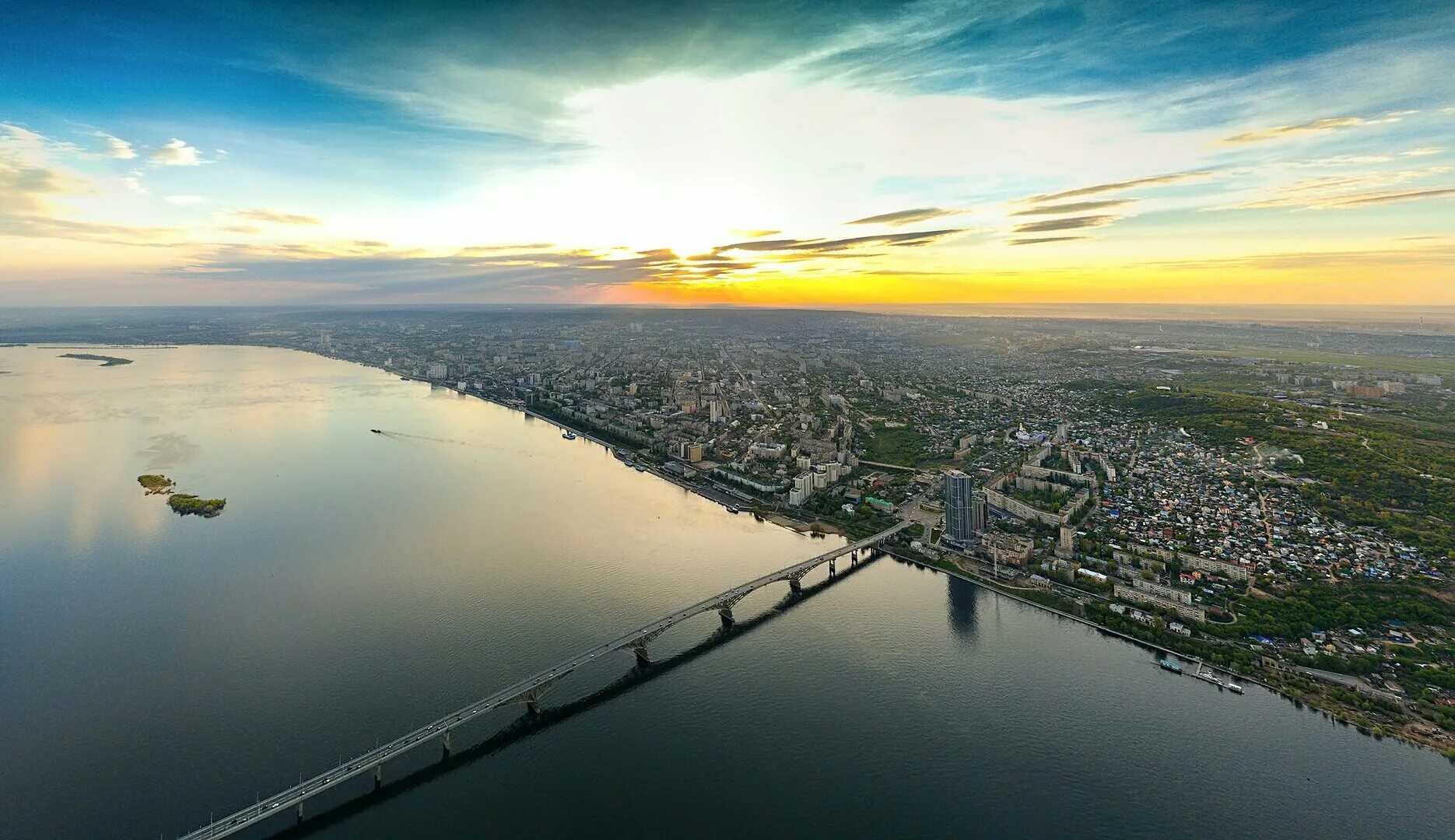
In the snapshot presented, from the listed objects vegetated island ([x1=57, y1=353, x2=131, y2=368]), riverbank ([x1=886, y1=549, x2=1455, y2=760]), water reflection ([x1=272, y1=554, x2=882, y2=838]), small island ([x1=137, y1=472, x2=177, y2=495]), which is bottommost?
riverbank ([x1=886, y1=549, x2=1455, y2=760])

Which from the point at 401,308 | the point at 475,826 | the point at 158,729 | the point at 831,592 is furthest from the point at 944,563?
the point at 401,308

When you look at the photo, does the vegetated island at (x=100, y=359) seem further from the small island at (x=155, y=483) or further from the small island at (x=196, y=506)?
the small island at (x=196, y=506)

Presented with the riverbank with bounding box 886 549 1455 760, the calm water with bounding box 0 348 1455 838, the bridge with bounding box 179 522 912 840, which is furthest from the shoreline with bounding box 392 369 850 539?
the riverbank with bounding box 886 549 1455 760

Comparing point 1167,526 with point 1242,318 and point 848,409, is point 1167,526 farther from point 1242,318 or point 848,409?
point 1242,318

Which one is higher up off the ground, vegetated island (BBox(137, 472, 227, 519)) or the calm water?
vegetated island (BBox(137, 472, 227, 519))

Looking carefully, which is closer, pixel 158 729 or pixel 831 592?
pixel 158 729

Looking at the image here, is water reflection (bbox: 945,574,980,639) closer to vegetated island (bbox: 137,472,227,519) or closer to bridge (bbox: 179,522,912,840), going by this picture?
bridge (bbox: 179,522,912,840)

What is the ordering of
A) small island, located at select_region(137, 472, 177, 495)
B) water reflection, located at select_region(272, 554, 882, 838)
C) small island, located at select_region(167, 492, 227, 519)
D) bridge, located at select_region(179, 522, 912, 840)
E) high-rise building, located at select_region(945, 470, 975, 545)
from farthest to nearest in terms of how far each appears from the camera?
small island, located at select_region(137, 472, 177, 495) → small island, located at select_region(167, 492, 227, 519) → high-rise building, located at select_region(945, 470, 975, 545) → water reflection, located at select_region(272, 554, 882, 838) → bridge, located at select_region(179, 522, 912, 840)

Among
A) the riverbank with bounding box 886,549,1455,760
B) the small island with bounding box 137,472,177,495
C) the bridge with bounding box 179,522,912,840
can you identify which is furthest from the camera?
the small island with bounding box 137,472,177,495
